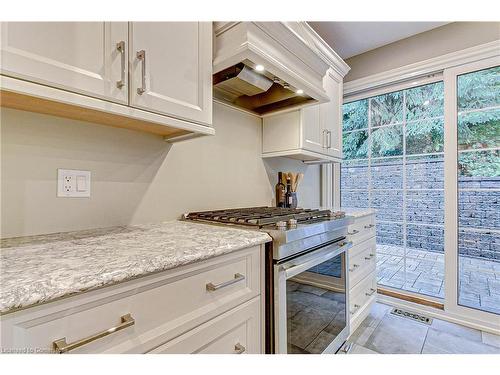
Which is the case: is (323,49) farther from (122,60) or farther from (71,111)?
(71,111)

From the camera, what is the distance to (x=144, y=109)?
97 centimetres

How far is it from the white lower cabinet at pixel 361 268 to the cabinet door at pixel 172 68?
4.47 feet

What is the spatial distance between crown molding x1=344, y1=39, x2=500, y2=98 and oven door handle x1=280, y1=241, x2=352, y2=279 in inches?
69.8

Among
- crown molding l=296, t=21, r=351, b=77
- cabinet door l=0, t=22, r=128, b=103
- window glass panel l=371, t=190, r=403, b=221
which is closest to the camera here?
cabinet door l=0, t=22, r=128, b=103

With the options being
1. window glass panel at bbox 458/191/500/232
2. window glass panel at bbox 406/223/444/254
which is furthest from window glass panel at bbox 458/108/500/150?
window glass panel at bbox 406/223/444/254

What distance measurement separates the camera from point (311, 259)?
4.19 ft

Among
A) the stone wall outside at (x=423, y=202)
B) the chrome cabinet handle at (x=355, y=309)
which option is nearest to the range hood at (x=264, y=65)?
the stone wall outside at (x=423, y=202)

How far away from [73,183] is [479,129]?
2.83 m

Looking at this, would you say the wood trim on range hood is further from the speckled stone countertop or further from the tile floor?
the tile floor

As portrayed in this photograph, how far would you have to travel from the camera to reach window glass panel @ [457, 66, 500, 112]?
2004 millimetres

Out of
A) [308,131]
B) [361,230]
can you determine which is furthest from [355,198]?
[308,131]
